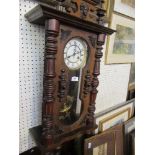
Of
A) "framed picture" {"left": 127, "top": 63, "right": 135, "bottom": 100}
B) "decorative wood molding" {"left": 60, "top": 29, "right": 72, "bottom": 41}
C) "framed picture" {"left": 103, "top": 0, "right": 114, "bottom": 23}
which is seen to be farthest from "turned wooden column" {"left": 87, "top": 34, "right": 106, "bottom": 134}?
"framed picture" {"left": 127, "top": 63, "right": 135, "bottom": 100}

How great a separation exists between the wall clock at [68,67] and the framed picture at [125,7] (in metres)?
0.48

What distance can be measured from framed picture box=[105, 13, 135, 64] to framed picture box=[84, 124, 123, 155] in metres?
0.56

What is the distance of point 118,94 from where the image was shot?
61.2 inches

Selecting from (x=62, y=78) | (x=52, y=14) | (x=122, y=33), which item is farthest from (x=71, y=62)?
(x=122, y=33)

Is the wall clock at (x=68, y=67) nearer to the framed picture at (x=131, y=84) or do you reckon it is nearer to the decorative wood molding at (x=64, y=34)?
the decorative wood molding at (x=64, y=34)

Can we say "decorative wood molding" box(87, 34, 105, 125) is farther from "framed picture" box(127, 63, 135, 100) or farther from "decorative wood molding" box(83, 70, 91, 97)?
"framed picture" box(127, 63, 135, 100)

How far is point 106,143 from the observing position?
1.18 m

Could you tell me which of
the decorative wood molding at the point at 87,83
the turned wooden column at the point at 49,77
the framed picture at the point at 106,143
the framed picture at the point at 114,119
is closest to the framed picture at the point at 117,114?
the framed picture at the point at 114,119

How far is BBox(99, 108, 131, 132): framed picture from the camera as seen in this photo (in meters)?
1.35

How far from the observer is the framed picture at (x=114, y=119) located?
135 cm

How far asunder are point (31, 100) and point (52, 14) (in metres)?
0.45

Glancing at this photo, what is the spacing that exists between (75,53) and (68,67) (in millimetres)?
81
